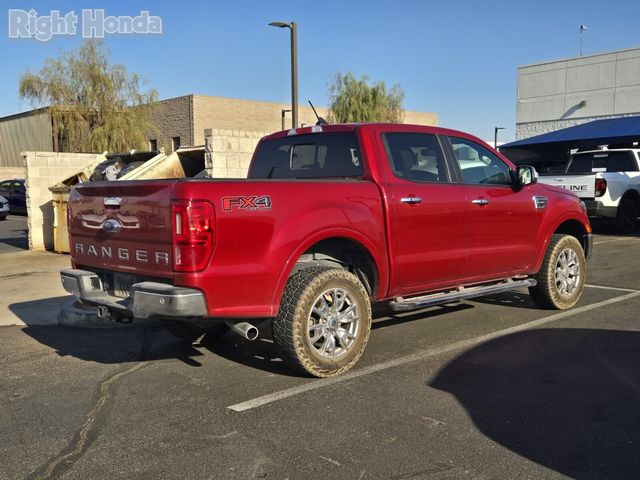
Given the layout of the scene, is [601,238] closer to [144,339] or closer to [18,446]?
[144,339]

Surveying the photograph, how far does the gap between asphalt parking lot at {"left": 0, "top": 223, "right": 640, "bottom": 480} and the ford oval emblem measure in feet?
3.90

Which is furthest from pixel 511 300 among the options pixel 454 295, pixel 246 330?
pixel 246 330

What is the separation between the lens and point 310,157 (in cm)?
592

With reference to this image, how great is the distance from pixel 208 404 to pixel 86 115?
96.3 feet

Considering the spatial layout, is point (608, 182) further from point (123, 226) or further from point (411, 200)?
point (123, 226)

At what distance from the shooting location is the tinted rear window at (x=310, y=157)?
18.2 ft

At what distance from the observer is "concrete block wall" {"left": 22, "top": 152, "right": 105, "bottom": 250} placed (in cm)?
1318

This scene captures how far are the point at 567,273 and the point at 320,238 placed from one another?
3747 millimetres

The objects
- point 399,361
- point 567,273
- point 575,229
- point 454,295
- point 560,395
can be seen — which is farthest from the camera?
point 575,229

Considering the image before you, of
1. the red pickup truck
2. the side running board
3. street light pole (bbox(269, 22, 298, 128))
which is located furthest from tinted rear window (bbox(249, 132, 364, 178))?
street light pole (bbox(269, 22, 298, 128))

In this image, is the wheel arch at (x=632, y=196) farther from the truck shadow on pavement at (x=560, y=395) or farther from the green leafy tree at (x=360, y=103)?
the green leafy tree at (x=360, y=103)

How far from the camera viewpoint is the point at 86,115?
101 feet

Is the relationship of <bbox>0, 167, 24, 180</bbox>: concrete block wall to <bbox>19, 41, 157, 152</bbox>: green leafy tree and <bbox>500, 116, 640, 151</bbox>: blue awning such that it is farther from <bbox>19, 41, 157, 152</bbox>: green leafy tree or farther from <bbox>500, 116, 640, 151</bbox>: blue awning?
<bbox>500, 116, 640, 151</bbox>: blue awning

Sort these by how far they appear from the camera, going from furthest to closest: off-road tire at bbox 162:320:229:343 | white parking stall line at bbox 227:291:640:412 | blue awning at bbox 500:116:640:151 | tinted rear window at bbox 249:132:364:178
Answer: blue awning at bbox 500:116:640:151 < off-road tire at bbox 162:320:229:343 < tinted rear window at bbox 249:132:364:178 < white parking stall line at bbox 227:291:640:412
